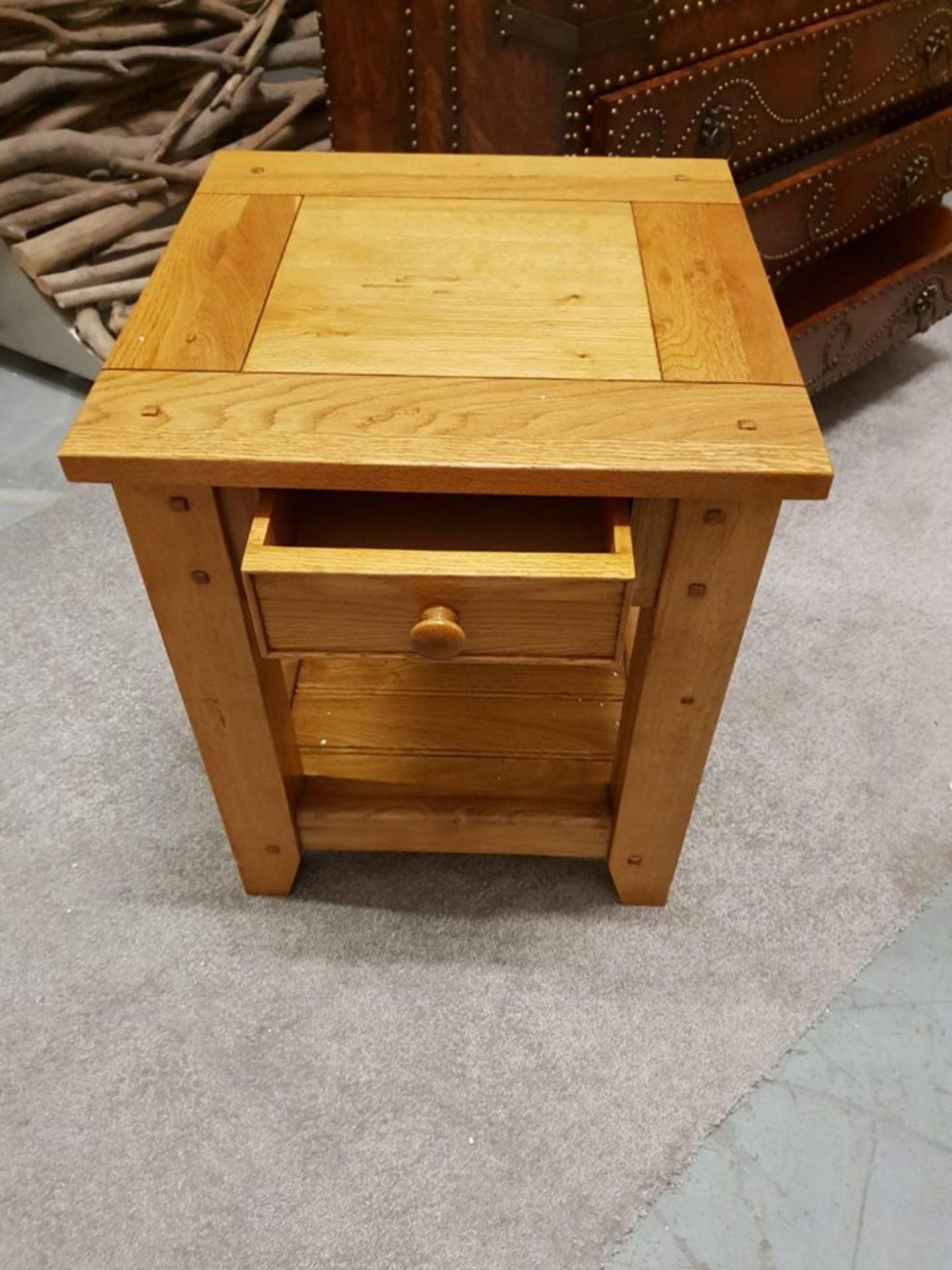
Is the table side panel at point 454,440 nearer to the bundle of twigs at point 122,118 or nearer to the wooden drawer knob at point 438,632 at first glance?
the wooden drawer knob at point 438,632

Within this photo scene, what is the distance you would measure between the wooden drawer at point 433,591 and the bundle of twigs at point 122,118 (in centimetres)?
110

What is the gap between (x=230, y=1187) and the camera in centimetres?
82

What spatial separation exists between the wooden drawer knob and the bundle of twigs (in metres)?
1.17

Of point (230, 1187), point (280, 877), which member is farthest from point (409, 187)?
point (230, 1187)

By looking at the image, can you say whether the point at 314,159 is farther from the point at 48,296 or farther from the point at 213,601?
the point at 48,296

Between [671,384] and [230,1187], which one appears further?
[230,1187]

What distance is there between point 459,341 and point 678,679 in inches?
12.3

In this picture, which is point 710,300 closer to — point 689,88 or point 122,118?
point 689,88

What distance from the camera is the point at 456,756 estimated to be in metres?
1.00

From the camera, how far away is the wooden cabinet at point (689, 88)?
991 mm

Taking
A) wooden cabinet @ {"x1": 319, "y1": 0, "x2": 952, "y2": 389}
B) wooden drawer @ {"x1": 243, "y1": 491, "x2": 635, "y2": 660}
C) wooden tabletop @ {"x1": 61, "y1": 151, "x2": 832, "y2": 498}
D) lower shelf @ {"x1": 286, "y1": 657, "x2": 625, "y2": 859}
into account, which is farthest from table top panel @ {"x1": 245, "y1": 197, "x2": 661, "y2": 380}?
lower shelf @ {"x1": 286, "y1": 657, "x2": 625, "y2": 859}

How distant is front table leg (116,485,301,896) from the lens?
681 millimetres

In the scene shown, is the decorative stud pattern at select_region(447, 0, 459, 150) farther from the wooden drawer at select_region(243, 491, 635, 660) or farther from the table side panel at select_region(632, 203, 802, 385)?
the wooden drawer at select_region(243, 491, 635, 660)

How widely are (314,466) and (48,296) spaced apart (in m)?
1.25
